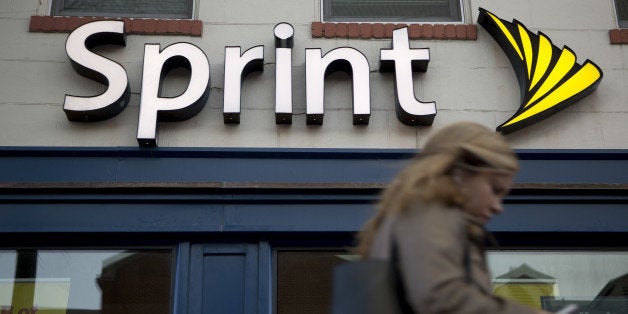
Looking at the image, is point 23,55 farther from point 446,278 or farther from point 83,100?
point 446,278

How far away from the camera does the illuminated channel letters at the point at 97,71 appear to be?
5590 millimetres

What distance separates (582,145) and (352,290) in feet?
13.8

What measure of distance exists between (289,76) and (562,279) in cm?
256

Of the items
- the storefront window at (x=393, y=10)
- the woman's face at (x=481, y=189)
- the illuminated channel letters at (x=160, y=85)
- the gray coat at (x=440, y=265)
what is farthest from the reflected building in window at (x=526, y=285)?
the gray coat at (x=440, y=265)

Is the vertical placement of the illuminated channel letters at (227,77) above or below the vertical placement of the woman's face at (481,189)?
above

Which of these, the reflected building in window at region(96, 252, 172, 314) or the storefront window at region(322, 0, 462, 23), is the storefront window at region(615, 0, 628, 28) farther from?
the reflected building in window at region(96, 252, 172, 314)

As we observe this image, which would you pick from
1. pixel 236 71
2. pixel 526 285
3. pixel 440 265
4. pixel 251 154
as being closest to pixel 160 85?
pixel 236 71

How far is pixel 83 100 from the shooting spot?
562 cm

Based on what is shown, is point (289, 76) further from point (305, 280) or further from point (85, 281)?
point (85, 281)

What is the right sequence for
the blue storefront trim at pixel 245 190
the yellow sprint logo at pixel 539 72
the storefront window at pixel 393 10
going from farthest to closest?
the storefront window at pixel 393 10
the yellow sprint logo at pixel 539 72
the blue storefront trim at pixel 245 190

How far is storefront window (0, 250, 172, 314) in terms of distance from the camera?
542cm

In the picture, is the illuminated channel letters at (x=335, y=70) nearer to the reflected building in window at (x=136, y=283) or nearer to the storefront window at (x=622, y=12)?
the reflected building in window at (x=136, y=283)

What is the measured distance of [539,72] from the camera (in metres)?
5.92

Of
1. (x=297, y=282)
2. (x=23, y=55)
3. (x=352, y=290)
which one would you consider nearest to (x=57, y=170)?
(x=23, y=55)
